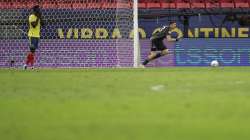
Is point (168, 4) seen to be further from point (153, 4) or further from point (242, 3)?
point (242, 3)

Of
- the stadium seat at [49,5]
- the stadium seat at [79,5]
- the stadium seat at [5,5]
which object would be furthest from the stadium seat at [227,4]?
the stadium seat at [5,5]

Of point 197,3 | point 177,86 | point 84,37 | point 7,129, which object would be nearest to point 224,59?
point 197,3

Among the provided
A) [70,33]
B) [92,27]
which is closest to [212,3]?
[92,27]

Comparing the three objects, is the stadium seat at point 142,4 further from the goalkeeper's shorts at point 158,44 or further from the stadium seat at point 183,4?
the goalkeeper's shorts at point 158,44

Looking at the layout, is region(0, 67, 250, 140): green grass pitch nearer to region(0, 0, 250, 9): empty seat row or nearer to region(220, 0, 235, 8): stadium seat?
region(0, 0, 250, 9): empty seat row

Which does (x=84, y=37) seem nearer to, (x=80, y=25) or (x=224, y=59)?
(x=80, y=25)

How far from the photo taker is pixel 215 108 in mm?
5031

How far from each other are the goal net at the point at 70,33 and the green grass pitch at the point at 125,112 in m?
8.40

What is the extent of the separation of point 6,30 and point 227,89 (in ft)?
34.1

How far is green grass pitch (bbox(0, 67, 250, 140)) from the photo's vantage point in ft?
12.4

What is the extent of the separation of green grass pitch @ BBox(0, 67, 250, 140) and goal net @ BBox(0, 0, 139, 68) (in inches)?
331

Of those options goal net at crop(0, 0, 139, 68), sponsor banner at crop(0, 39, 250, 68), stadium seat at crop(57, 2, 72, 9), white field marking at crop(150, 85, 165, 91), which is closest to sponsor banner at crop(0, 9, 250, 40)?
goal net at crop(0, 0, 139, 68)

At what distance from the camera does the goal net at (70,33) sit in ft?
52.9

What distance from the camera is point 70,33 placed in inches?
671
